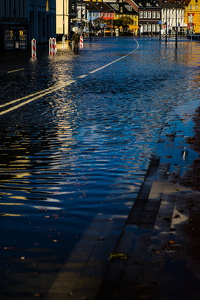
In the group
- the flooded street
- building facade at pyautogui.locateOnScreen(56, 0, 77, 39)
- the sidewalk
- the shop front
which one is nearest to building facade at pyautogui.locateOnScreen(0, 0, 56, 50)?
the shop front

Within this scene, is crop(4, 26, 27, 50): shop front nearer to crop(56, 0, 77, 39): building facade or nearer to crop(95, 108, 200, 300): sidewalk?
crop(56, 0, 77, 39): building facade

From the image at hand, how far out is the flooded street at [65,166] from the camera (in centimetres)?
543

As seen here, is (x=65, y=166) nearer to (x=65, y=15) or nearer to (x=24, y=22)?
(x=24, y=22)

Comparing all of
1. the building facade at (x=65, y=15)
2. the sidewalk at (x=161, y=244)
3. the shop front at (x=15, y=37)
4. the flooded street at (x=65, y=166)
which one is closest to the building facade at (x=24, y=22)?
the shop front at (x=15, y=37)

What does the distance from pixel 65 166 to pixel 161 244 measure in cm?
377

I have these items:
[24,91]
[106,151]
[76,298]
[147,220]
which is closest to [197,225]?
[147,220]

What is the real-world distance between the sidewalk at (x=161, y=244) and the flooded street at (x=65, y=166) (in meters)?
0.15

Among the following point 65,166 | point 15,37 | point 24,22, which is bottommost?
point 65,166

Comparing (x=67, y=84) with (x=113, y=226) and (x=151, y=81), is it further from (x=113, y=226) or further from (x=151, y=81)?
(x=113, y=226)

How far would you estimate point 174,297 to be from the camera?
4.31 m

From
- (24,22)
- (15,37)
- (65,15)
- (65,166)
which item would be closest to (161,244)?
(65,166)

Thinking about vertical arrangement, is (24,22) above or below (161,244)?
above

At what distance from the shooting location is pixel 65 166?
9094 mm

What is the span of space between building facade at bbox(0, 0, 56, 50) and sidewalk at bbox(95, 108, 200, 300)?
54712 millimetres
